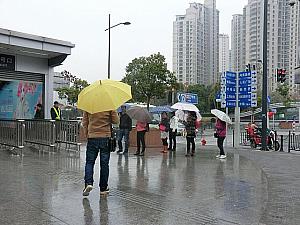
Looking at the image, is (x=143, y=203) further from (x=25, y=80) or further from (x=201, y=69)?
(x=201, y=69)

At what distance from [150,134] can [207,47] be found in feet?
148

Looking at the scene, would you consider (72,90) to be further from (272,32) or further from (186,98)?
(186,98)

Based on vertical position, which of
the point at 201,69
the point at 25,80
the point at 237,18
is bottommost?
the point at 25,80

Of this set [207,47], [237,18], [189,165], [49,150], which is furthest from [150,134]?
[207,47]

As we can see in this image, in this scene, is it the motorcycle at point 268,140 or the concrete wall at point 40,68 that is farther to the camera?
the motorcycle at point 268,140

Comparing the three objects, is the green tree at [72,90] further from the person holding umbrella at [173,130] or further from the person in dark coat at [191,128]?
the person in dark coat at [191,128]

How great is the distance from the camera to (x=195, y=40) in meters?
56.4

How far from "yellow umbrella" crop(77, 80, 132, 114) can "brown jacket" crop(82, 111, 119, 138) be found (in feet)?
0.82

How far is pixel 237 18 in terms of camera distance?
48500 mm

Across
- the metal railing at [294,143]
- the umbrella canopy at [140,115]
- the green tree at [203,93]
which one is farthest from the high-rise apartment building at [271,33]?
the umbrella canopy at [140,115]

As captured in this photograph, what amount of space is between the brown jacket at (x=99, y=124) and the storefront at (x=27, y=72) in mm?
9006

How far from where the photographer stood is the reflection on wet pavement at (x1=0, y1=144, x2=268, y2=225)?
5512mm

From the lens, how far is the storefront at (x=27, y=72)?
1535 centimetres

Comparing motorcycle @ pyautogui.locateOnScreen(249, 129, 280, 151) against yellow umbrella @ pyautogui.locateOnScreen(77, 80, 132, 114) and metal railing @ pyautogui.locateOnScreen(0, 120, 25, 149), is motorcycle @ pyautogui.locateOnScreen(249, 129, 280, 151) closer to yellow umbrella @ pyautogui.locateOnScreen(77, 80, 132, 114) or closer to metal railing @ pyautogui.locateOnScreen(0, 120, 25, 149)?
metal railing @ pyautogui.locateOnScreen(0, 120, 25, 149)
